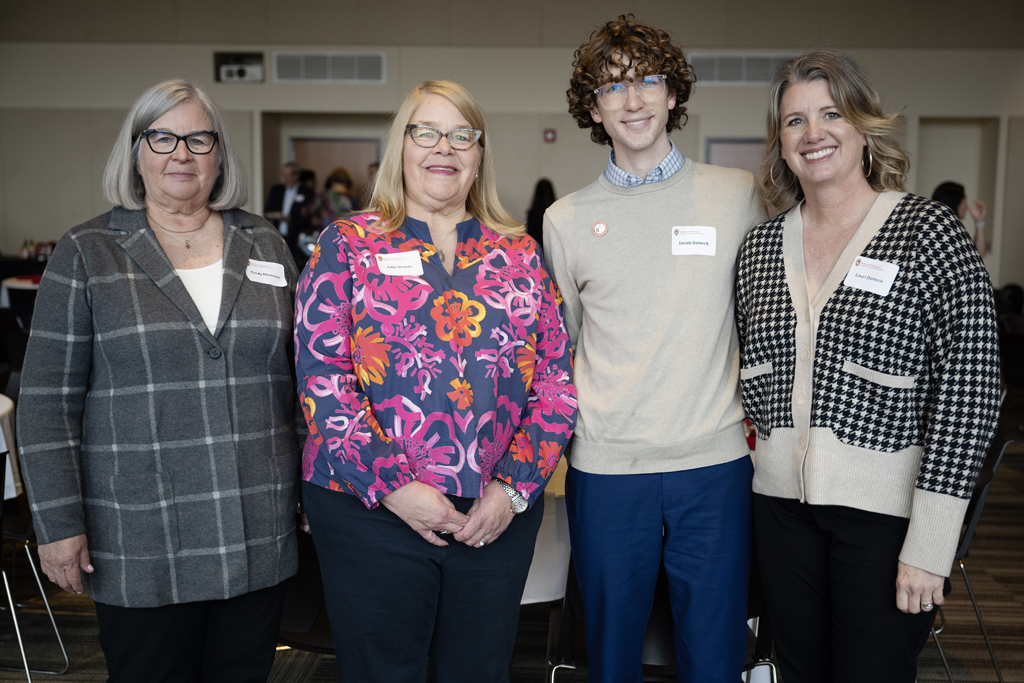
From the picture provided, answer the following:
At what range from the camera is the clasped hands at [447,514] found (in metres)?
1.53

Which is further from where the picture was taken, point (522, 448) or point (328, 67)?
point (328, 67)

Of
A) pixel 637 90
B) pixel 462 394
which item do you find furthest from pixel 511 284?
pixel 637 90

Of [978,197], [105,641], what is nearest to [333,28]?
[978,197]

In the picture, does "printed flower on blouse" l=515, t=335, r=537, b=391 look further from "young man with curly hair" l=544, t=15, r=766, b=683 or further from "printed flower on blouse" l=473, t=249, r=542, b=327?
Answer: "young man with curly hair" l=544, t=15, r=766, b=683

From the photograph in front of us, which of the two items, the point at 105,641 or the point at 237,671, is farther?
the point at 237,671

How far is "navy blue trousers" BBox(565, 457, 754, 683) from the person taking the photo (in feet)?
6.02

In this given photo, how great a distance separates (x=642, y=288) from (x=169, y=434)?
1118 millimetres

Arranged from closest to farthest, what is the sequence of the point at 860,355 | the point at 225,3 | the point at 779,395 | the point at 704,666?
the point at 860,355, the point at 779,395, the point at 704,666, the point at 225,3

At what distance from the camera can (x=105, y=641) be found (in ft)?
5.31

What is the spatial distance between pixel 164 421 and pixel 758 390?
4.32 feet

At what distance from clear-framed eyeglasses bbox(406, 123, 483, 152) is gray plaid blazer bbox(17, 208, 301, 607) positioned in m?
0.53

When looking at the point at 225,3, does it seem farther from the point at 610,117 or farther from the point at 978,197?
the point at 978,197

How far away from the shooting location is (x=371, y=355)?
1556 mm

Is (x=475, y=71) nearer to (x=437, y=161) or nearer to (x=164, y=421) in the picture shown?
(x=437, y=161)
